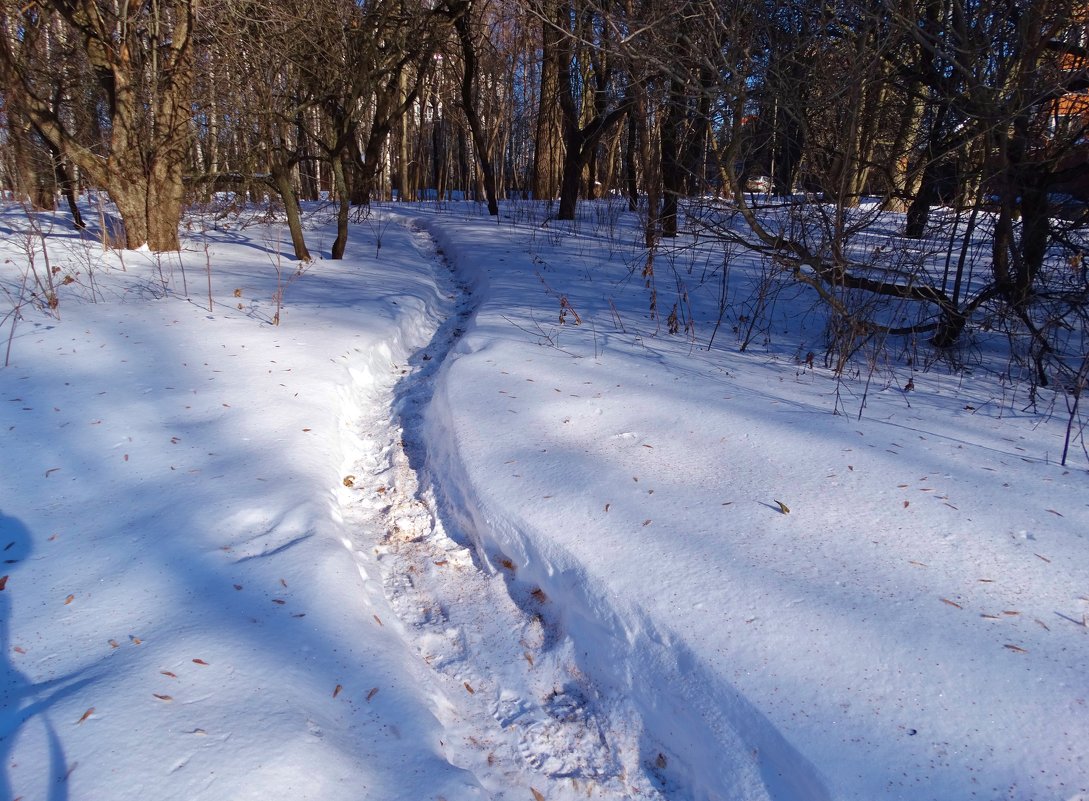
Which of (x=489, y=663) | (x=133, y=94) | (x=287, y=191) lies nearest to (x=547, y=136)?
(x=287, y=191)

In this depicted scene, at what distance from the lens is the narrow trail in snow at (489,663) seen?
223 centimetres

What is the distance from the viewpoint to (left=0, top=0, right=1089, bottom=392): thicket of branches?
4.63 m

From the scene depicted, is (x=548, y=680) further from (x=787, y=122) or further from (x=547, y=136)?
(x=547, y=136)

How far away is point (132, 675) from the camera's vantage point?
7.07ft

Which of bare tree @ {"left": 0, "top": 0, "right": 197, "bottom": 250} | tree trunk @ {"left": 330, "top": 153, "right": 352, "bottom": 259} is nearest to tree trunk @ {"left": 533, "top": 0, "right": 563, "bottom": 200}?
tree trunk @ {"left": 330, "top": 153, "right": 352, "bottom": 259}

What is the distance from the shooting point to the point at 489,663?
2688 millimetres

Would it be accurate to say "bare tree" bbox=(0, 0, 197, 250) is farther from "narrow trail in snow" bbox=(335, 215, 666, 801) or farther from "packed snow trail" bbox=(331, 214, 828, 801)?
"packed snow trail" bbox=(331, 214, 828, 801)

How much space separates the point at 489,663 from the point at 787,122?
4525 mm

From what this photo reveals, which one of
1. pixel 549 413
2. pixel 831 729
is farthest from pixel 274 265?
pixel 831 729

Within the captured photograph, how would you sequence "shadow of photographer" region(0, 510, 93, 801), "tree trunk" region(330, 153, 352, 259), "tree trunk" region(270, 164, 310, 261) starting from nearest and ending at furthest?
"shadow of photographer" region(0, 510, 93, 801) < "tree trunk" region(270, 164, 310, 261) < "tree trunk" region(330, 153, 352, 259)

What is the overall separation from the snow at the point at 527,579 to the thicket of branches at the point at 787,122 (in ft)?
3.81

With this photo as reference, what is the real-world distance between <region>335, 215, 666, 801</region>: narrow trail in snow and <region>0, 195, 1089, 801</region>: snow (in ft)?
0.04

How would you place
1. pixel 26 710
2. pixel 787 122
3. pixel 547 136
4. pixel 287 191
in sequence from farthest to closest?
1. pixel 547 136
2. pixel 287 191
3. pixel 787 122
4. pixel 26 710

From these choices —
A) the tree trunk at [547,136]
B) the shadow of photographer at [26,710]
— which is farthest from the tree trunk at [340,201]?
the shadow of photographer at [26,710]
